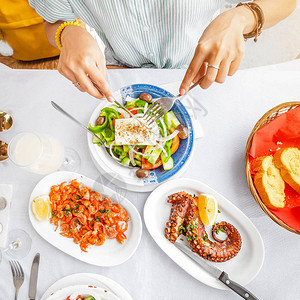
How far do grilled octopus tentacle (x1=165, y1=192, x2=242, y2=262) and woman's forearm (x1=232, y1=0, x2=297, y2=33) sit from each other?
2.28ft

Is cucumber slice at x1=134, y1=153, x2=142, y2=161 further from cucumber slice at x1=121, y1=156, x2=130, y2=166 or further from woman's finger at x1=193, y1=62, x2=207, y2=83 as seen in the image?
woman's finger at x1=193, y1=62, x2=207, y2=83

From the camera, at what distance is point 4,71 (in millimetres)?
1320

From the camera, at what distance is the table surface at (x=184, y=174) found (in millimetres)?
1067

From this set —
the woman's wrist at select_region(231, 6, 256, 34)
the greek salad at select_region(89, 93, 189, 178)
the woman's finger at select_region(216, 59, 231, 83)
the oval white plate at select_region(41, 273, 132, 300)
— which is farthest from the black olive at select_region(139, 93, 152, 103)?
the oval white plate at select_region(41, 273, 132, 300)

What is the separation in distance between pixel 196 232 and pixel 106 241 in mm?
367

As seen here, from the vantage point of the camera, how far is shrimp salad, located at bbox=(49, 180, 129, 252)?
109 cm

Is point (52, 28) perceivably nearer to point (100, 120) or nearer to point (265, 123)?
point (100, 120)

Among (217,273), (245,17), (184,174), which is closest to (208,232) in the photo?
(217,273)

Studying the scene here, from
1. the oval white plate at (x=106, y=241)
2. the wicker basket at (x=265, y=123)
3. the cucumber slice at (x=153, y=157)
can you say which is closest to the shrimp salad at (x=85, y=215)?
A: the oval white plate at (x=106, y=241)

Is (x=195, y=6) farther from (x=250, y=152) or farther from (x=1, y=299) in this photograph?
(x=1, y=299)

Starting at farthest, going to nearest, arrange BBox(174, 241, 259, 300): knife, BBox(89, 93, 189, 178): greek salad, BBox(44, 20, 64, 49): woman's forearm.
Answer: BBox(44, 20, 64, 49): woman's forearm < BBox(89, 93, 189, 178): greek salad < BBox(174, 241, 259, 300): knife

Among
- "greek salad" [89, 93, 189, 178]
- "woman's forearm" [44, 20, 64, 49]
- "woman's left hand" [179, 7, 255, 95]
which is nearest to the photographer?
"woman's left hand" [179, 7, 255, 95]

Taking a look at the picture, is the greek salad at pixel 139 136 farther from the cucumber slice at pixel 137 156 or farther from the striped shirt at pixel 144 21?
the striped shirt at pixel 144 21

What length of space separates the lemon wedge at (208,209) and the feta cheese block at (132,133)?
311mm
